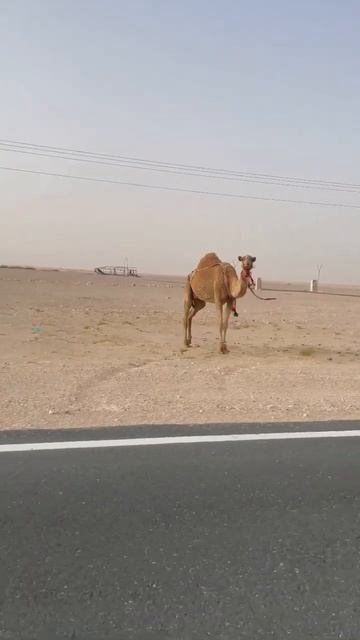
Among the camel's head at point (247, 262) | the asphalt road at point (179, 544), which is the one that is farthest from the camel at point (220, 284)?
the asphalt road at point (179, 544)

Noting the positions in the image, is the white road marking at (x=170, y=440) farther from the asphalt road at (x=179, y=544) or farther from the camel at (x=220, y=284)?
the camel at (x=220, y=284)

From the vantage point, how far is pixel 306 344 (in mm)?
17859

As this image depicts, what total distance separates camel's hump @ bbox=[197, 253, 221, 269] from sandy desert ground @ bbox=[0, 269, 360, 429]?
6.55ft

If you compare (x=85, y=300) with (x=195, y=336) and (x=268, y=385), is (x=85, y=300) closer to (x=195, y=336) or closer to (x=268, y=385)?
(x=195, y=336)

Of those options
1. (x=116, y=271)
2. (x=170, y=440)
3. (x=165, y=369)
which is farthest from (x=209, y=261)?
(x=116, y=271)

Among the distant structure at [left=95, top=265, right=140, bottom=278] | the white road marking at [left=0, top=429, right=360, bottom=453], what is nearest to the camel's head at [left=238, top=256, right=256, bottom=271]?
the white road marking at [left=0, top=429, right=360, bottom=453]

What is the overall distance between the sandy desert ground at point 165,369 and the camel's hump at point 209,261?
6.55 ft

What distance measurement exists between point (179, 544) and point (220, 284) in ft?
36.2

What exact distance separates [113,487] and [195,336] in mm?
14090

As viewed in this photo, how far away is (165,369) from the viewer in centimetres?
1114

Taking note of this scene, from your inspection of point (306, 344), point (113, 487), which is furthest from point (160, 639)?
point (306, 344)

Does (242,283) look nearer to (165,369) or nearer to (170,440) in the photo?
(165,369)

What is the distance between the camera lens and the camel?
14633 millimetres

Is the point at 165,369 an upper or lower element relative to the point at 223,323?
lower
